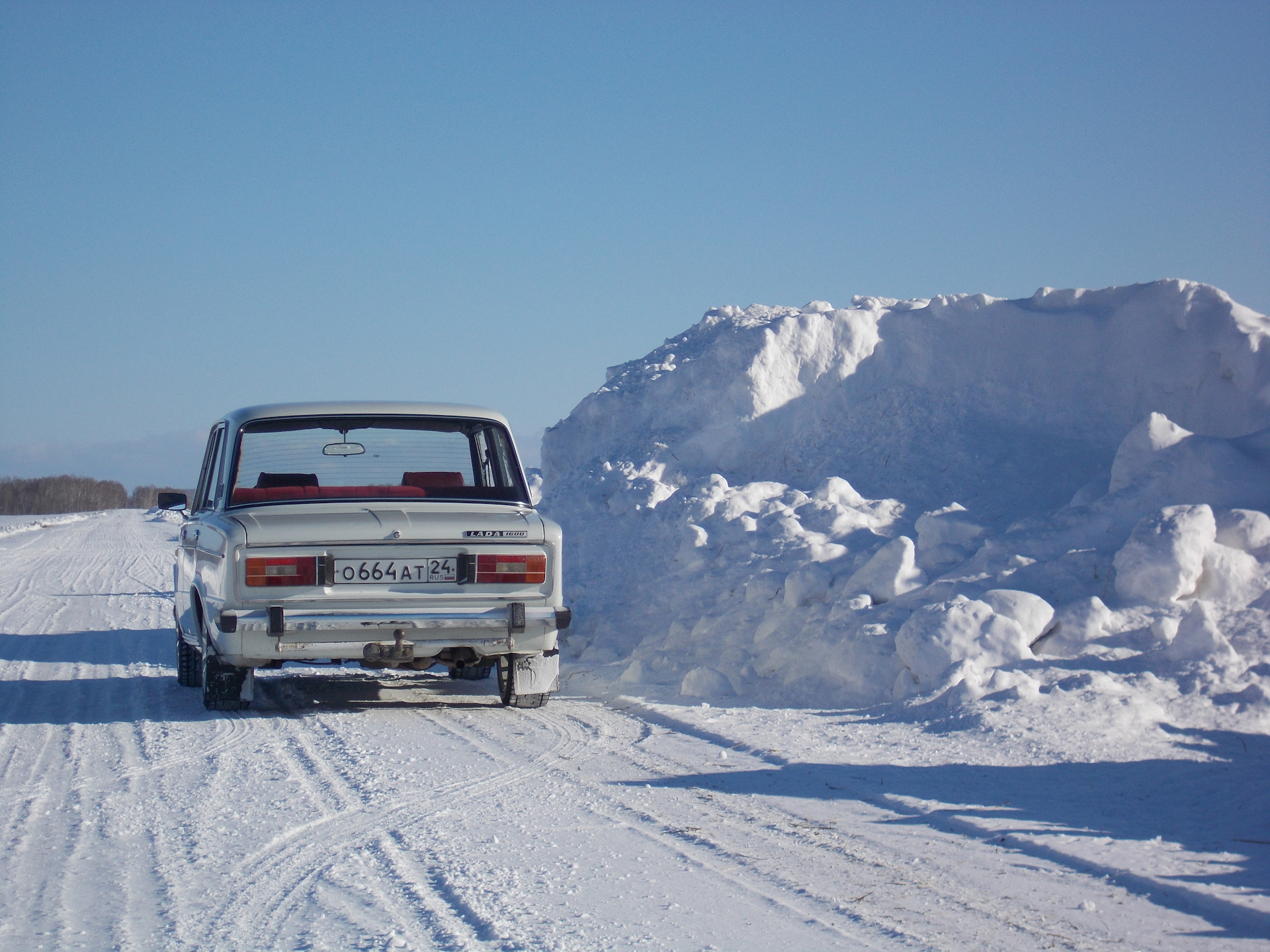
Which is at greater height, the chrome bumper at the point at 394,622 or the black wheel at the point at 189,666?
the chrome bumper at the point at 394,622

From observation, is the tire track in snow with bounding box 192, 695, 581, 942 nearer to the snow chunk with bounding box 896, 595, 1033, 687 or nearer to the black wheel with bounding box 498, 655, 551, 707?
the black wheel with bounding box 498, 655, 551, 707

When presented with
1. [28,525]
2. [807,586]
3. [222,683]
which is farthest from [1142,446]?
[28,525]

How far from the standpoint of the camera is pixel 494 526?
665cm

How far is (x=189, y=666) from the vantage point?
321 inches

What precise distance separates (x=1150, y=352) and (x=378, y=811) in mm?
9221

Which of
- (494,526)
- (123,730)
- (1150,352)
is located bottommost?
(123,730)

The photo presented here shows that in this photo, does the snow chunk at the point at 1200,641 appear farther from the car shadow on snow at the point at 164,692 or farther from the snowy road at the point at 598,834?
the car shadow on snow at the point at 164,692

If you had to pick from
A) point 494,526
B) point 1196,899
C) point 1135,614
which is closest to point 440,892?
point 1196,899

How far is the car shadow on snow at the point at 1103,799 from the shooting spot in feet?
12.8

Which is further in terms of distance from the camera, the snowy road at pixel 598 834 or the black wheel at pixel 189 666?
the black wheel at pixel 189 666

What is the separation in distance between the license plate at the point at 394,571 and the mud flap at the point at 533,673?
807mm

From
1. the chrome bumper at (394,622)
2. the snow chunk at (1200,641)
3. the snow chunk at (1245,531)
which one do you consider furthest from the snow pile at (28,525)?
the snow chunk at (1200,641)

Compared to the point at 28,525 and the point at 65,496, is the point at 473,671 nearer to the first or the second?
the point at 28,525

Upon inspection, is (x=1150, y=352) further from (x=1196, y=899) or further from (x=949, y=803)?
(x=1196, y=899)
